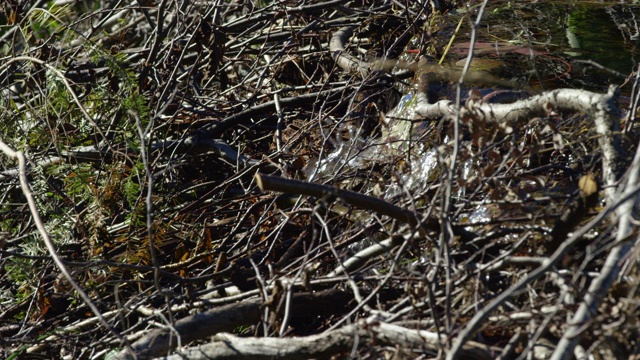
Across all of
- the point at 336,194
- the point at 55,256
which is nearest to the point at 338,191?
the point at 336,194

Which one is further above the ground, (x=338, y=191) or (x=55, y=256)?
→ (x=338, y=191)

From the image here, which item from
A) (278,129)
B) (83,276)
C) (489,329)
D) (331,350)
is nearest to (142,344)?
(331,350)

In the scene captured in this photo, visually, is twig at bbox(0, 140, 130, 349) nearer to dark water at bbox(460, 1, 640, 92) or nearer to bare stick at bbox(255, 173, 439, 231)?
bare stick at bbox(255, 173, 439, 231)

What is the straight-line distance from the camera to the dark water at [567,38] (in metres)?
3.96

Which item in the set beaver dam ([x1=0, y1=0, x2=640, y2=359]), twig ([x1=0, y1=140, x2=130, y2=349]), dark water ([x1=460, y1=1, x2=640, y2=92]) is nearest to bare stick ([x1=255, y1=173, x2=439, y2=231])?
beaver dam ([x1=0, y1=0, x2=640, y2=359])

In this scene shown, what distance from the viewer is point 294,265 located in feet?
10.8

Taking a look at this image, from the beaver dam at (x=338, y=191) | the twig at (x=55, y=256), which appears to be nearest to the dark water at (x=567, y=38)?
the beaver dam at (x=338, y=191)

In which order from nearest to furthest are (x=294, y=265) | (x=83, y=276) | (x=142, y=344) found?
(x=142, y=344)
(x=294, y=265)
(x=83, y=276)

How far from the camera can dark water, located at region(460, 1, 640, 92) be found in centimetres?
396

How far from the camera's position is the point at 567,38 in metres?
4.55

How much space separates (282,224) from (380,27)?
204 centimetres

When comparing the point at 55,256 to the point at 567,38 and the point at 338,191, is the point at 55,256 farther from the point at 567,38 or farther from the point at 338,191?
the point at 567,38

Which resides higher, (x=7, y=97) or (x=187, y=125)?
(x=7, y=97)

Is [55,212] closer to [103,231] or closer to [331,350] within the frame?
[103,231]
